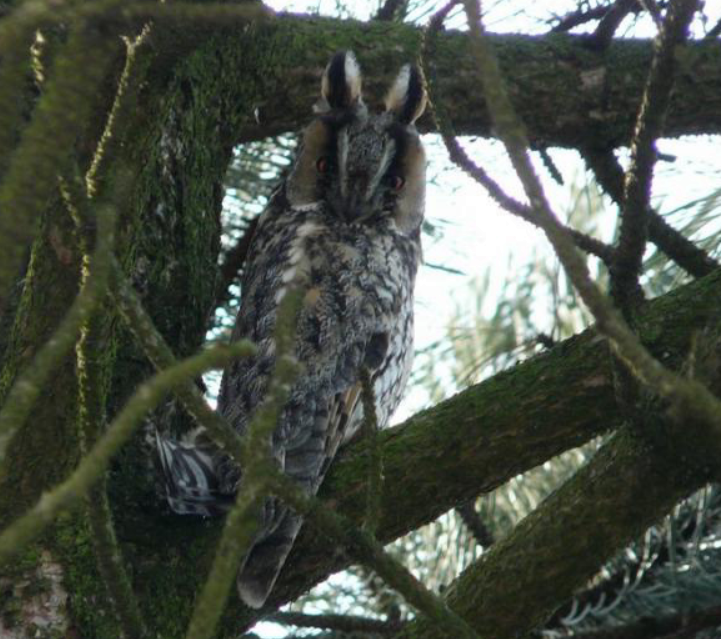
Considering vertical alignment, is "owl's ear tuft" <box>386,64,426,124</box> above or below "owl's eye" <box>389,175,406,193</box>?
above

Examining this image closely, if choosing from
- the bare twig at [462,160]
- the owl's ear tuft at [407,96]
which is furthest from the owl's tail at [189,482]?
the owl's ear tuft at [407,96]

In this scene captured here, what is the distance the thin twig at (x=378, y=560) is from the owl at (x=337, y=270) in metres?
0.86

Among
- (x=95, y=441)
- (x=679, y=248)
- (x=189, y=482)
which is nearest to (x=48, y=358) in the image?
(x=95, y=441)

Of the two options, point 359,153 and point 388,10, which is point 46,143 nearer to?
point 359,153

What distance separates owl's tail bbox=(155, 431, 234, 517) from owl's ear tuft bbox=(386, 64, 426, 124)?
0.87 m

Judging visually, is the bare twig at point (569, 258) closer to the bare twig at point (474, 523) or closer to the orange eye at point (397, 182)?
the bare twig at point (474, 523)

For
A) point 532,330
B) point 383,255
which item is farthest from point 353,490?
point 532,330

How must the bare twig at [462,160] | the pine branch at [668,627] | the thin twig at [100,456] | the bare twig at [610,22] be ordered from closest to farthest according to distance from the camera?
1. the thin twig at [100,456]
2. the bare twig at [462,160]
3. the pine branch at [668,627]
4. the bare twig at [610,22]

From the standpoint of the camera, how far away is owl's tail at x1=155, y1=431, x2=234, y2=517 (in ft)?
6.51

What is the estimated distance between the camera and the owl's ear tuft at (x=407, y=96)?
2.64 metres

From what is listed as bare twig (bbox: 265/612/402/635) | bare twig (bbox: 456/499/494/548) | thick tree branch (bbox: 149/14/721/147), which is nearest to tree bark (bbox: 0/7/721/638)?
thick tree branch (bbox: 149/14/721/147)

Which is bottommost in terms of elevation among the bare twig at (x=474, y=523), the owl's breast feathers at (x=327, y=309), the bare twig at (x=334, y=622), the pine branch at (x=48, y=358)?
the pine branch at (x=48, y=358)

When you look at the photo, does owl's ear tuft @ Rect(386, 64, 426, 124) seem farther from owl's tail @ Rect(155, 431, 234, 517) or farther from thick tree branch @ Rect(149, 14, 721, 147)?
owl's tail @ Rect(155, 431, 234, 517)

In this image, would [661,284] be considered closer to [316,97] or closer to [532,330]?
[532,330]
